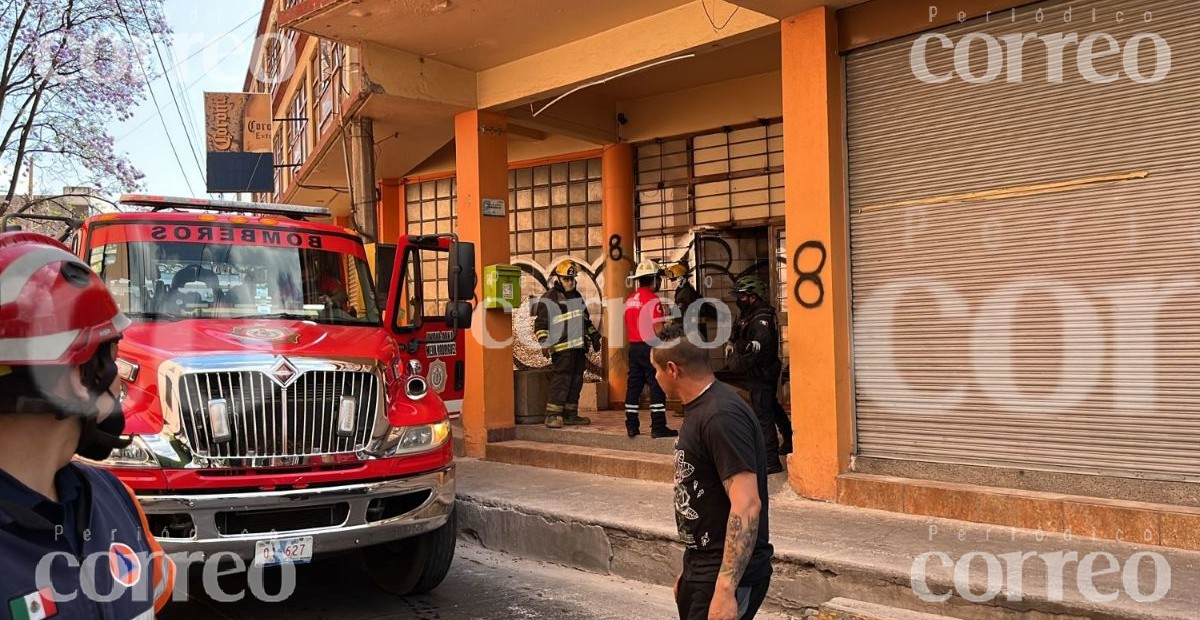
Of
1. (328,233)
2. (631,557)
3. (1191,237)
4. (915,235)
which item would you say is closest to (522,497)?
(631,557)

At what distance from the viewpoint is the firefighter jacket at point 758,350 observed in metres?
7.73

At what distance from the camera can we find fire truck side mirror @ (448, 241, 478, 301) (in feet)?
21.5

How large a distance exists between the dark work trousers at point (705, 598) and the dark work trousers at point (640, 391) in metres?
5.42

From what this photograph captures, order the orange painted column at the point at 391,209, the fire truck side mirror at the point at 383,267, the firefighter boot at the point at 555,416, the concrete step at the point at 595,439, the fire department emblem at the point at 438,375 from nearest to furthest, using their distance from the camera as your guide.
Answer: the fire truck side mirror at the point at 383,267 < the fire department emblem at the point at 438,375 < the concrete step at the point at 595,439 < the firefighter boot at the point at 555,416 < the orange painted column at the point at 391,209

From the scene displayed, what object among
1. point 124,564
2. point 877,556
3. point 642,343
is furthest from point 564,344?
point 124,564

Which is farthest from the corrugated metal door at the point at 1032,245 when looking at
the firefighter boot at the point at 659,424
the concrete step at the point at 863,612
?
the firefighter boot at the point at 659,424

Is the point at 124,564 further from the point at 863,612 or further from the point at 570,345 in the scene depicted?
the point at 570,345

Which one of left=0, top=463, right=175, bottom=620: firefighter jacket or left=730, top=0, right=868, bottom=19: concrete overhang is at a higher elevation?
left=730, top=0, right=868, bottom=19: concrete overhang

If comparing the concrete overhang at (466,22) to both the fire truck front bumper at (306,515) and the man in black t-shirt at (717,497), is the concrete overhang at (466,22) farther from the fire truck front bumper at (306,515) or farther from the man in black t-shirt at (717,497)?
the man in black t-shirt at (717,497)

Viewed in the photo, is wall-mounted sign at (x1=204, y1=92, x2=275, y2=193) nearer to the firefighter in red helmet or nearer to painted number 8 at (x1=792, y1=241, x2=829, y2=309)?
painted number 8 at (x1=792, y1=241, x2=829, y2=309)

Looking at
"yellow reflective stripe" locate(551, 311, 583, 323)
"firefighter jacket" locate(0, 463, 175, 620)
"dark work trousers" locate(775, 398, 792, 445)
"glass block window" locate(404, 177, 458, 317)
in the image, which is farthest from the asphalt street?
"glass block window" locate(404, 177, 458, 317)

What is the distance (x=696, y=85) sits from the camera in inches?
444

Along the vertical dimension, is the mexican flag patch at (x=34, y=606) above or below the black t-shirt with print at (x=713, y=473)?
above

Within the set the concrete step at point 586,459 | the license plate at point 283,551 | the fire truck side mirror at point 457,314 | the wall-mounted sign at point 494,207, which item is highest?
the wall-mounted sign at point 494,207
